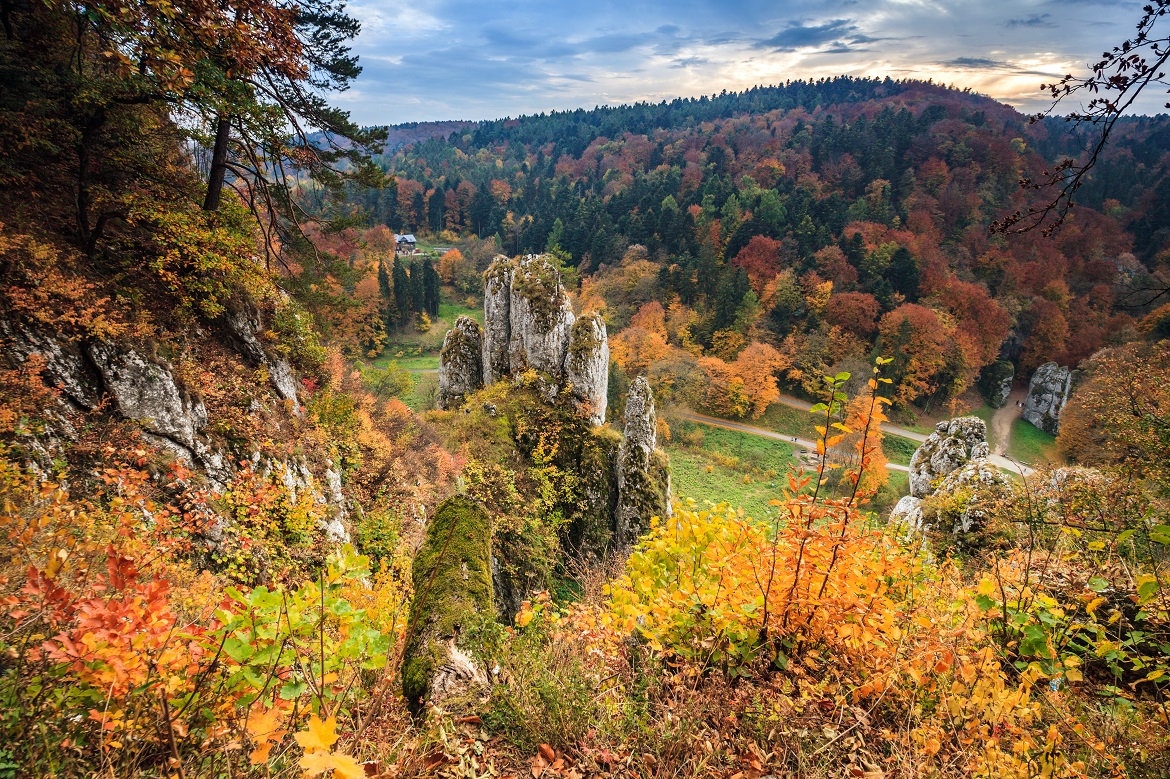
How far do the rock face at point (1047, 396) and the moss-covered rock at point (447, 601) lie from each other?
58827mm

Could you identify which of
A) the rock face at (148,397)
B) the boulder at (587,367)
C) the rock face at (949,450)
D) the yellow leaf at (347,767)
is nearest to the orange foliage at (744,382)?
the rock face at (949,450)

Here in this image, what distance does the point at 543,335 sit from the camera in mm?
19719

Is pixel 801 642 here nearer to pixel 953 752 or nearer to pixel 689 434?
pixel 953 752

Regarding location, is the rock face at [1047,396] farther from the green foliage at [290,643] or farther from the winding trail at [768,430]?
the green foliage at [290,643]

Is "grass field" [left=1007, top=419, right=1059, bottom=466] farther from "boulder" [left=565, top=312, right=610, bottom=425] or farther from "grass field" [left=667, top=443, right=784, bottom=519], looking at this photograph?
"boulder" [left=565, top=312, right=610, bottom=425]

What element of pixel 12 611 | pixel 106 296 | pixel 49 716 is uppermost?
pixel 106 296

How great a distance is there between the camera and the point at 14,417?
6016 millimetres

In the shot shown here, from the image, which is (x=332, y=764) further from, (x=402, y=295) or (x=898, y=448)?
(x=402, y=295)

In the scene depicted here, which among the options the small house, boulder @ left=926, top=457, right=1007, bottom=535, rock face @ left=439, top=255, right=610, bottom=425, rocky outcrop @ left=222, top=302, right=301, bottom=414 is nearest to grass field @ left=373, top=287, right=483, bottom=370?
the small house

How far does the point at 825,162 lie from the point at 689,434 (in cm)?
5101

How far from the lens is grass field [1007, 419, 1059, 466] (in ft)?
131

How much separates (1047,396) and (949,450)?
1667 inches

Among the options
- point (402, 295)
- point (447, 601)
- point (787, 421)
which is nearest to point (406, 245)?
point (402, 295)

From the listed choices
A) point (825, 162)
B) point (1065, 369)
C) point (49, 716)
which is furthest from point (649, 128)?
point (49, 716)
